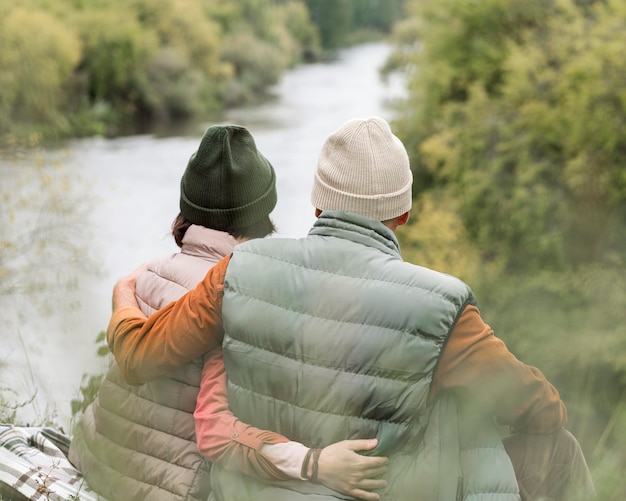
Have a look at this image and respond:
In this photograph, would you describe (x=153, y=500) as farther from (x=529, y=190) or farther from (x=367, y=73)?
(x=367, y=73)

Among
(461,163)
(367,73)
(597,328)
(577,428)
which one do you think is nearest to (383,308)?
(577,428)

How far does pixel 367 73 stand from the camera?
33.5 metres

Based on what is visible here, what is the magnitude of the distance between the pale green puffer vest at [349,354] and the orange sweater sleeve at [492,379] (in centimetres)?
4

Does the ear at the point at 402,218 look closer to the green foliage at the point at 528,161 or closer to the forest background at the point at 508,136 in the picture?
the forest background at the point at 508,136

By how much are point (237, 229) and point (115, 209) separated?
51.2 ft

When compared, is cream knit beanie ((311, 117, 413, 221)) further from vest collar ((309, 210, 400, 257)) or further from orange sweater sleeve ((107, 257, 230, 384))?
orange sweater sleeve ((107, 257, 230, 384))

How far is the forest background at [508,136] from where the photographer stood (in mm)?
11156

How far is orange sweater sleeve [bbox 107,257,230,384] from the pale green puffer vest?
44mm

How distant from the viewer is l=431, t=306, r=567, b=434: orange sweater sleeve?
4.13 ft

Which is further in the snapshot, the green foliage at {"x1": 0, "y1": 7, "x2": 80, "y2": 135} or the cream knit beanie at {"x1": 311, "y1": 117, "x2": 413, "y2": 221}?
the green foliage at {"x1": 0, "y1": 7, "x2": 80, "y2": 135}

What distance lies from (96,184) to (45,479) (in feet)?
53.6

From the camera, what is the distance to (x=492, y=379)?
4.25ft

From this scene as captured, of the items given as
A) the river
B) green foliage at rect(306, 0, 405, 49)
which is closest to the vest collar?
the river

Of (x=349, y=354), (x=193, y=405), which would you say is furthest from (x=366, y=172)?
(x=193, y=405)
